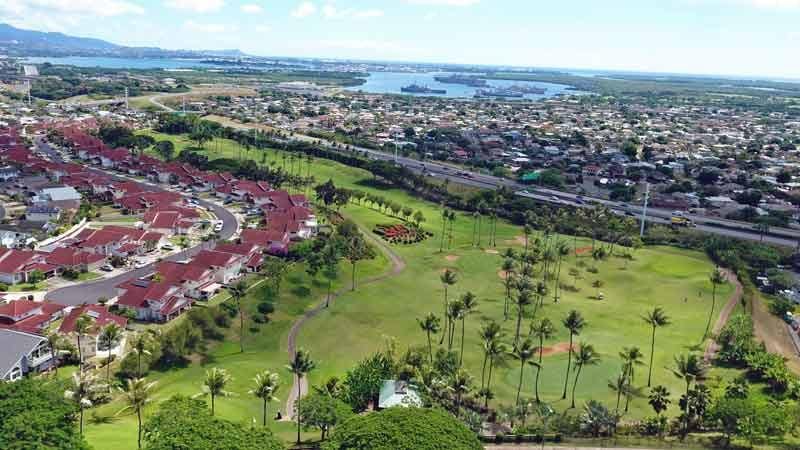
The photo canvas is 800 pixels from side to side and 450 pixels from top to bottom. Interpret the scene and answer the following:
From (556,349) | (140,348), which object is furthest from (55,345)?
(556,349)

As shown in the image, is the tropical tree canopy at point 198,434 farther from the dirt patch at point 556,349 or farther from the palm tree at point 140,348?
the dirt patch at point 556,349

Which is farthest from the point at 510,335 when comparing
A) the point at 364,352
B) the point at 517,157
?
the point at 517,157

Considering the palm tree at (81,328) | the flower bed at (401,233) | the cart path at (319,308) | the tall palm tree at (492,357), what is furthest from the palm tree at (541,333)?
the palm tree at (81,328)

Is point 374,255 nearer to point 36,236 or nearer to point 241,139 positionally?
point 36,236

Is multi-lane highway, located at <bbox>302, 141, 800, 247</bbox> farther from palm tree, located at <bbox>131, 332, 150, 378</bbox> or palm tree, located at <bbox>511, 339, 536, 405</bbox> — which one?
palm tree, located at <bbox>131, 332, 150, 378</bbox>

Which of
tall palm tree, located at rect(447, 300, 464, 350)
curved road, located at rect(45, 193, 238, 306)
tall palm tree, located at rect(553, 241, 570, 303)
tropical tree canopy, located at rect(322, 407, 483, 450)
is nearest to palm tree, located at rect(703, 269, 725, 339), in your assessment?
tall palm tree, located at rect(553, 241, 570, 303)

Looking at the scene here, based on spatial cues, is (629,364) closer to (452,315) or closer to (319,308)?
(452,315)

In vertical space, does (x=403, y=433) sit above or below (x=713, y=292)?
above
